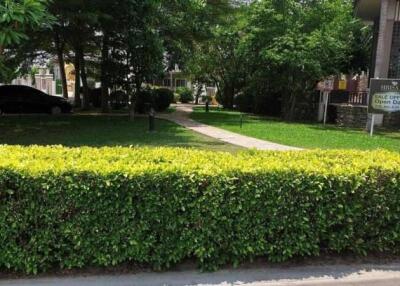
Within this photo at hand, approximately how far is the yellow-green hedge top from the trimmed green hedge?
18 millimetres

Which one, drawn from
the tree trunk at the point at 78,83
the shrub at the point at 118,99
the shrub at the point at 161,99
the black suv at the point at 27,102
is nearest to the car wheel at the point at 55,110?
the black suv at the point at 27,102

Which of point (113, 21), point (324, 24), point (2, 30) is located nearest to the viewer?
point (2, 30)

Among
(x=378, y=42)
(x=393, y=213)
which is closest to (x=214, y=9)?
(x=378, y=42)

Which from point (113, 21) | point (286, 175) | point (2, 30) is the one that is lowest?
point (286, 175)

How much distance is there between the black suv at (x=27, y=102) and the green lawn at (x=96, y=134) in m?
3.87

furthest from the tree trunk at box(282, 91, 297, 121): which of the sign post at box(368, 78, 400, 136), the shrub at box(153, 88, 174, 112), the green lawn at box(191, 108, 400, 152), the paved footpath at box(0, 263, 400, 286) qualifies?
the paved footpath at box(0, 263, 400, 286)

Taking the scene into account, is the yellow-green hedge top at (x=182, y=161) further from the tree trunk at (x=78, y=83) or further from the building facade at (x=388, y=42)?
the tree trunk at (x=78, y=83)

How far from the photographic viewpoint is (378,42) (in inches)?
867

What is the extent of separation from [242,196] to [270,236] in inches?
18.1

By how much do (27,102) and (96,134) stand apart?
33.2 ft

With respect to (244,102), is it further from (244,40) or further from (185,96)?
(185,96)

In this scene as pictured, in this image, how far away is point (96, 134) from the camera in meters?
15.7

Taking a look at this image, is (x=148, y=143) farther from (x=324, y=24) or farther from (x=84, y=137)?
(x=324, y=24)

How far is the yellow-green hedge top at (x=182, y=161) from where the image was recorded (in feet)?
14.7
